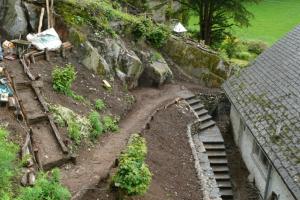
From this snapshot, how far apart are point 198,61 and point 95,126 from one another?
10911mm

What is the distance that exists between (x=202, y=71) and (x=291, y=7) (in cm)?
3443

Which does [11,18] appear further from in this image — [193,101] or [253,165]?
[253,165]

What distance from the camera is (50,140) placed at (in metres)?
13.4

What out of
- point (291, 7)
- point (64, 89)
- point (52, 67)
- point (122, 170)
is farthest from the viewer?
point (291, 7)

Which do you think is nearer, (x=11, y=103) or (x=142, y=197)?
(x=142, y=197)

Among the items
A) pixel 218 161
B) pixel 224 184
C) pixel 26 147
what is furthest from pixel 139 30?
pixel 26 147

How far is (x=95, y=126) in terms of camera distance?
15250mm

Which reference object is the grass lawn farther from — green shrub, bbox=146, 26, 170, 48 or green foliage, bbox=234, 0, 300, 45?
green shrub, bbox=146, 26, 170, 48

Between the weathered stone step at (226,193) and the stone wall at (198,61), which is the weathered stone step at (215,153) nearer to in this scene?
the weathered stone step at (226,193)

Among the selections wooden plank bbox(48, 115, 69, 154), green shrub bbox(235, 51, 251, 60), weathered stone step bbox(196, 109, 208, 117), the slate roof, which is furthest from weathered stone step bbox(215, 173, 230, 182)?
green shrub bbox(235, 51, 251, 60)

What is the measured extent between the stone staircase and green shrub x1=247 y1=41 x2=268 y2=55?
17773mm

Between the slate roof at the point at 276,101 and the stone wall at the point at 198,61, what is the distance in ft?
11.4

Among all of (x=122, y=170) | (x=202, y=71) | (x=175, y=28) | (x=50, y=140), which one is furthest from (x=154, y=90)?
(x=122, y=170)

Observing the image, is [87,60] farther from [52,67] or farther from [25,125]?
[25,125]
